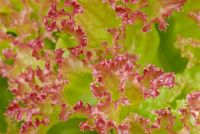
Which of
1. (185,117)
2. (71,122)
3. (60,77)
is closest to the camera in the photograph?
(185,117)

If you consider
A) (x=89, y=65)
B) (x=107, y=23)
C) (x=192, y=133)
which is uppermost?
(x=107, y=23)

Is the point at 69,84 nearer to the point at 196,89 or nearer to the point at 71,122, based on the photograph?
the point at 71,122

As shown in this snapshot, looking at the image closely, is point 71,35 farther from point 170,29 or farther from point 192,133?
point 192,133

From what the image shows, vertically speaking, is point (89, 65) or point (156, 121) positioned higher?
point (89, 65)

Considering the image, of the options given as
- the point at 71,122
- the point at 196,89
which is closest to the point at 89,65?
the point at 71,122

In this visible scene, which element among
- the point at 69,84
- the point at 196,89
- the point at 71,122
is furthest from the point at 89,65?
the point at 196,89

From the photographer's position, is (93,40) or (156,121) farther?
(93,40)

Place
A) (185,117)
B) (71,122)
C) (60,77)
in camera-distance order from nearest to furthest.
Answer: (185,117) → (60,77) → (71,122)
